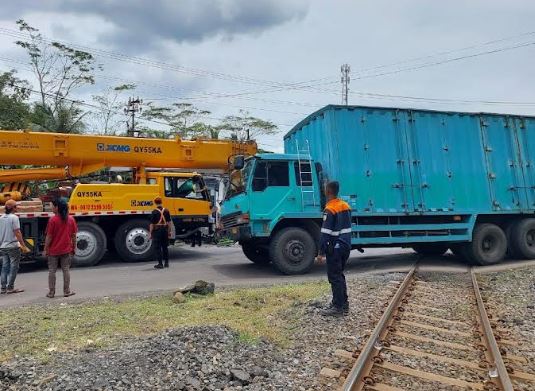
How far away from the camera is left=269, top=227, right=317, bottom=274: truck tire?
34.3 ft

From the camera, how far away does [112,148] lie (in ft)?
44.5

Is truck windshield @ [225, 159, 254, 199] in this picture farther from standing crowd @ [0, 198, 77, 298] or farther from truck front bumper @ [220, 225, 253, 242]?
standing crowd @ [0, 198, 77, 298]

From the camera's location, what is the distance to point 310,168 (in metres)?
10.9

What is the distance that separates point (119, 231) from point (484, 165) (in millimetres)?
9256

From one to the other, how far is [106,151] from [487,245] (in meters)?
9.89

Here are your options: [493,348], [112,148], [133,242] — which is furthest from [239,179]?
[493,348]

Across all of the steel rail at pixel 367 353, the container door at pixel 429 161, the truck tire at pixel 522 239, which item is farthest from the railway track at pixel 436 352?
the truck tire at pixel 522 239

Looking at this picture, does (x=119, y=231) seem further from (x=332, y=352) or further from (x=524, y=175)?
(x=524, y=175)

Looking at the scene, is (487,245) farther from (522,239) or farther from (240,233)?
(240,233)

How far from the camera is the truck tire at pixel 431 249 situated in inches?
514

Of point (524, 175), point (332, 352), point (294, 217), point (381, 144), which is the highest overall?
point (381, 144)

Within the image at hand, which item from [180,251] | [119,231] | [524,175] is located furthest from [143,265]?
[524,175]

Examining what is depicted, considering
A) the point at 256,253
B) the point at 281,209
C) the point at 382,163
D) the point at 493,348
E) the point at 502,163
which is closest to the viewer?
the point at 493,348

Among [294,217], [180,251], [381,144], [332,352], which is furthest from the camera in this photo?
[180,251]
